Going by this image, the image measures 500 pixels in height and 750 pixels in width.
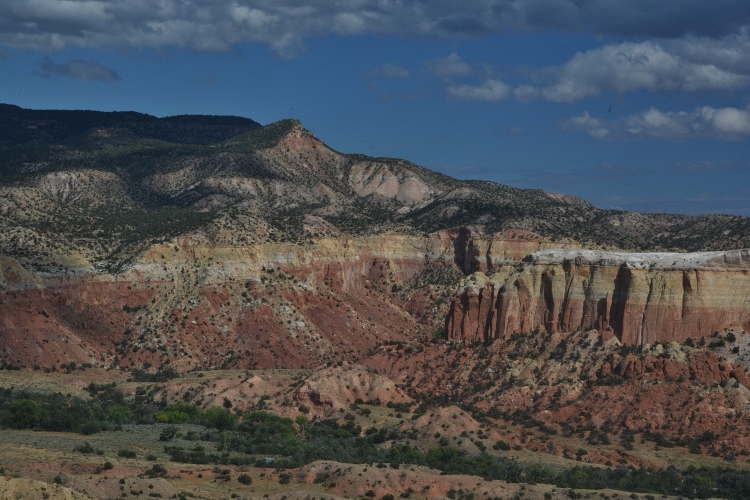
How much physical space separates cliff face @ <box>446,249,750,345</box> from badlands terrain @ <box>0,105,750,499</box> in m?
0.15

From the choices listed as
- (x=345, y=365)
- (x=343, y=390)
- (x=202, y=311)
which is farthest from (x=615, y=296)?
(x=202, y=311)

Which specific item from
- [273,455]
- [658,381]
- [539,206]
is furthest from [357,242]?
[273,455]

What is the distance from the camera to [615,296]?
90562 mm

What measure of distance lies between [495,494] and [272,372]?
42.4 metres

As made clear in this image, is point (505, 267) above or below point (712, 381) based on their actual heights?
above

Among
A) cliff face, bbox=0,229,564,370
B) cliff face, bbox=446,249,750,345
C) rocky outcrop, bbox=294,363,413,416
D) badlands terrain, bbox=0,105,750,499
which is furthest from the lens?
cliff face, bbox=0,229,564,370

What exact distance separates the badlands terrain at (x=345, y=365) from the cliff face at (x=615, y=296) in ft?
0.49

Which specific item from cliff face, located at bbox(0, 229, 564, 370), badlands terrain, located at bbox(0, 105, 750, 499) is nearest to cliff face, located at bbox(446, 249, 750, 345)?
badlands terrain, located at bbox(0, 105, 750, 499)

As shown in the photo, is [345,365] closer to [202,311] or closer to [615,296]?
[615,296]

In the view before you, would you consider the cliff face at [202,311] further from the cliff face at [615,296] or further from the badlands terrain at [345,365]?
the cliff face at [615,296]

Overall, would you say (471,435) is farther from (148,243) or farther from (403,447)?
(148,243)

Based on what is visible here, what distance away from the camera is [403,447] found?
76.8 m

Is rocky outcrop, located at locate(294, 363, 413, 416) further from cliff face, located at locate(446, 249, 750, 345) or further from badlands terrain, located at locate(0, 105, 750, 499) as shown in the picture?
cliff face, located at locate(446, 249, 750, 345)

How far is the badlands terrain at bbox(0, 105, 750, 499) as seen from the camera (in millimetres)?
67625
